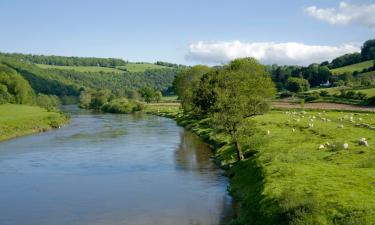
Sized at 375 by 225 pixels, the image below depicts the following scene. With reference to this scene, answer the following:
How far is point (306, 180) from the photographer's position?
3086 cm

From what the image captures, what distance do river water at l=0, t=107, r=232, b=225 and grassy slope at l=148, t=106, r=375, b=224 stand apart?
261cm

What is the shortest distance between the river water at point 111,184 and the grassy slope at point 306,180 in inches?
103

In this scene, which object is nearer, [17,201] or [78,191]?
[17,201]

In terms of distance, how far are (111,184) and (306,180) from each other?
781 inches

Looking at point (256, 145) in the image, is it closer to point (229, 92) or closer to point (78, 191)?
point (229, 92)

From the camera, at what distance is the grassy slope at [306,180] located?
78.5 ft

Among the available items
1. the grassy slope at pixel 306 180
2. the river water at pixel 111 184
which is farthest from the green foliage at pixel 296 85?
the grassy slope at pixel 306 180

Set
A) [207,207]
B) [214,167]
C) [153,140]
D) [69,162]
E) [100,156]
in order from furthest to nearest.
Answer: [153,140] < [100,156] < [69,162] < [214,167] < [207,207]

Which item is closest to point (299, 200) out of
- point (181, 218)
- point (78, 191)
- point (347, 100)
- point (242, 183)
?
point (181, 218)

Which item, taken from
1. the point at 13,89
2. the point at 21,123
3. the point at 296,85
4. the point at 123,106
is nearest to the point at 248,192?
the point at 21,123

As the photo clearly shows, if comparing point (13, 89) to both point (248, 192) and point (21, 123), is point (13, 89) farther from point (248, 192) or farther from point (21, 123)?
point (248, 192)

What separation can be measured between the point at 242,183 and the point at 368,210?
15.3 meters

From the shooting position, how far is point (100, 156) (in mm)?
60250

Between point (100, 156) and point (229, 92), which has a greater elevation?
point (229, 92)
